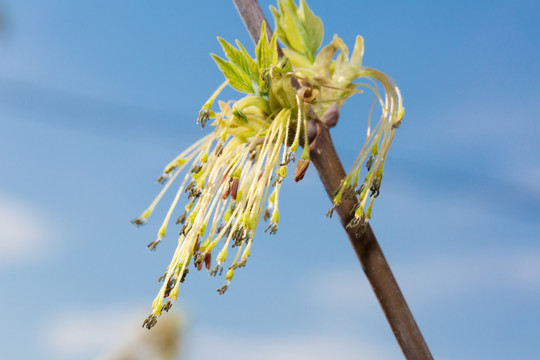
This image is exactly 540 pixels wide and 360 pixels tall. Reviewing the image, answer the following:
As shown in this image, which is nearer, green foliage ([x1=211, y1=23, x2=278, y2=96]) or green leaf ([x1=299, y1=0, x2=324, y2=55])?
green foliage ([x1=211, y1=23, x2=278, y2=96])

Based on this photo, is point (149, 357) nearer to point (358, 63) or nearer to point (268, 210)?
point (268, 210)

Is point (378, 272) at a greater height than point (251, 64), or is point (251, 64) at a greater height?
point (251, 64)

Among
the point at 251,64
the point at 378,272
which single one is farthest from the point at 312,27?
the point at 378,272

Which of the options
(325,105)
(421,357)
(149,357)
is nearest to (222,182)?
(325,105)

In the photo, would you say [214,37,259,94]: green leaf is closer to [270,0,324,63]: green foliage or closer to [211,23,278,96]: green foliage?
[211,23,278,96]: green foliage

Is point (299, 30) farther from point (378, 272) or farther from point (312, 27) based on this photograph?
point (378, 272)

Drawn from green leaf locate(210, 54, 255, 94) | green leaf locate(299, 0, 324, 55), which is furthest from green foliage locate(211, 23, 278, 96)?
green leaf locate(299, 0, 324, 55)

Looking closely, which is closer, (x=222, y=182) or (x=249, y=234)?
(x=249, y=234)

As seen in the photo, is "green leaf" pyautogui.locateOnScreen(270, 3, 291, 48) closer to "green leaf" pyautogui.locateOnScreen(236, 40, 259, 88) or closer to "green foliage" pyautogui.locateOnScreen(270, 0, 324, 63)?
"green foliage" pyautogui.locateOnScreen(270, 0, 324, 63)

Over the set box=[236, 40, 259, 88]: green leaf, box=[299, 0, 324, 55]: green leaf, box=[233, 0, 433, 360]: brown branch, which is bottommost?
box=[233, 0, 433, 360]: brown branch

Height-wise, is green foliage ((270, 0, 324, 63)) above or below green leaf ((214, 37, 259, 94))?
above

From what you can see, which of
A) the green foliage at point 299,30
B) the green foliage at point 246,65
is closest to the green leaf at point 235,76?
the green foliage at point 246,65
